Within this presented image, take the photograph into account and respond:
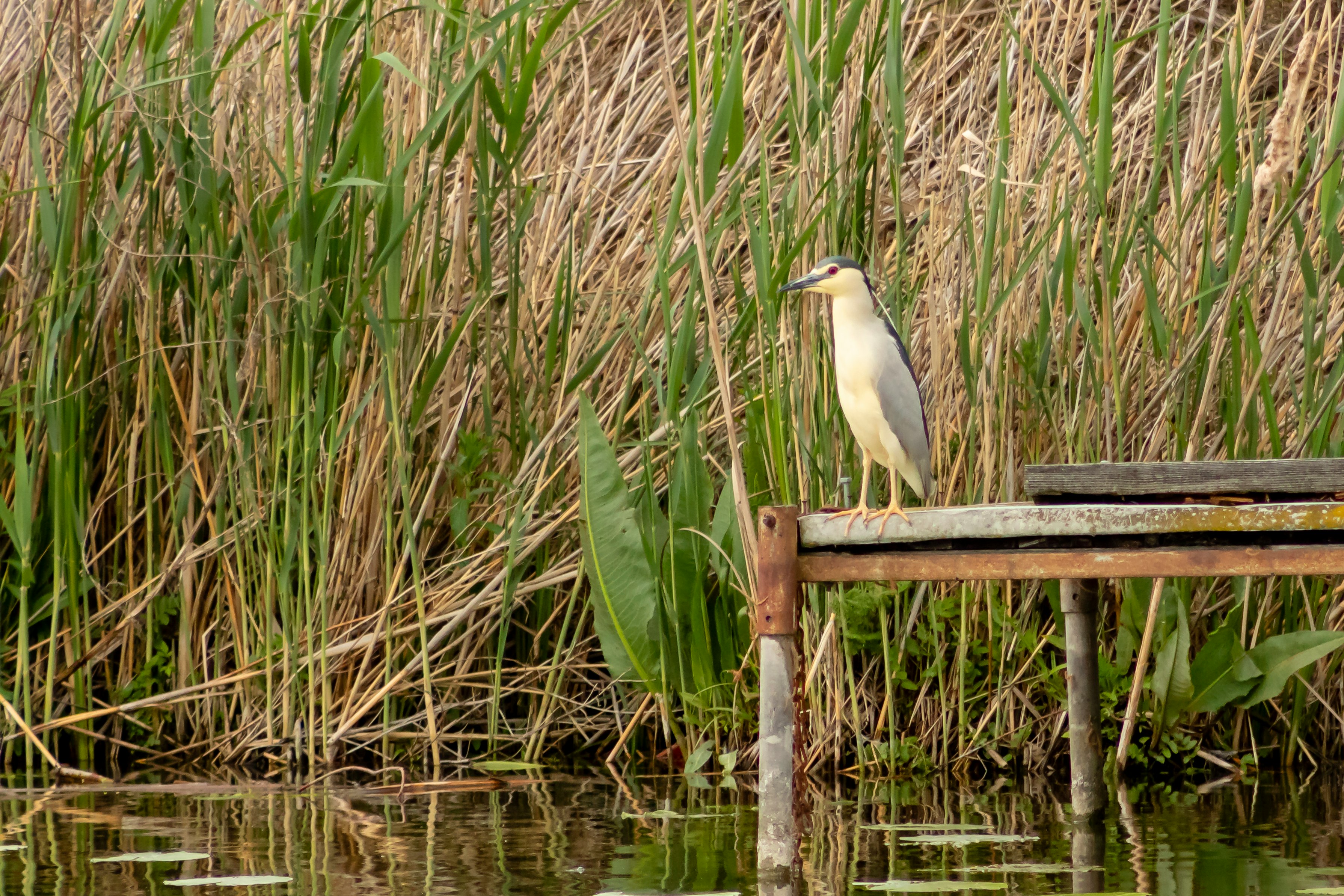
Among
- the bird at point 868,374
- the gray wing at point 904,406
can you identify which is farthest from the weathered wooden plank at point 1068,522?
the gray wing at point 904,406

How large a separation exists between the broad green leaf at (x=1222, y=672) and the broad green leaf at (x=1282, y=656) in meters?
0.02

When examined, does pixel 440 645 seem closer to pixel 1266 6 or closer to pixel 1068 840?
pixel 1068 840

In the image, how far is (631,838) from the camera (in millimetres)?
3043

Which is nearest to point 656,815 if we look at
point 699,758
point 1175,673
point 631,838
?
point 631,838

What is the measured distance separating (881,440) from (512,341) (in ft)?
4.16

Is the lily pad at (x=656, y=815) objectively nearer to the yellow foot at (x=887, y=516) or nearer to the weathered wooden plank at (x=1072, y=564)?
the weathered wooden plank at (x=1072, y=564)

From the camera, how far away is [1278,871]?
265 cm

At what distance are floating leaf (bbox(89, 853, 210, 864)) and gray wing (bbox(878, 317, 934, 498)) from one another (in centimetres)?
159

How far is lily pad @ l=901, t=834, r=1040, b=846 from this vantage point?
2881mm

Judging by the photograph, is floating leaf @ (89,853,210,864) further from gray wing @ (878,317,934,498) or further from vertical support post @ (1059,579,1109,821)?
vertical support post @ (1059,579,1109,821)

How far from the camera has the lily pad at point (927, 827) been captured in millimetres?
3027

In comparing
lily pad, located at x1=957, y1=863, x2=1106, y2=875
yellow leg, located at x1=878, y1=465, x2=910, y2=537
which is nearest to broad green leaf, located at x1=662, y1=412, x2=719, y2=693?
yellow leg, located at x1=878, y1=465, x2=910, y2=537

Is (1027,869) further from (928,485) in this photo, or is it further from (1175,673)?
(1175,673)

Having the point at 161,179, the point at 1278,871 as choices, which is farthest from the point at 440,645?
the point at 1278,871
